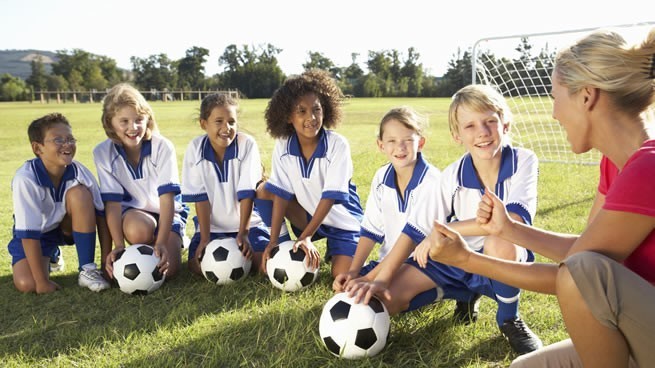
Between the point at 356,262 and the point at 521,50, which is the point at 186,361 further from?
the point at 521,50

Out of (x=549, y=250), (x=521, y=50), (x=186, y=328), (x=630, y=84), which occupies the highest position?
(x=521, y=50)

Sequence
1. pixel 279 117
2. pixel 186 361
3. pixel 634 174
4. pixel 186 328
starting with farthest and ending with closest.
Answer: pixel 279 117
pixel 186 328
pixel 186 361
pixel 634 174

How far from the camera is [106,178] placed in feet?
13.4

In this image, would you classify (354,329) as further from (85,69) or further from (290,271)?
(85,69)

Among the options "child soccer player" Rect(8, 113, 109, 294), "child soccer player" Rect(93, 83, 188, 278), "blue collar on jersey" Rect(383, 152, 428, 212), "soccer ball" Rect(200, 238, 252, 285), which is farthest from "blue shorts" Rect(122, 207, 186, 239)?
"blue collar on jersey" Rect(383, 152, 428, 212)

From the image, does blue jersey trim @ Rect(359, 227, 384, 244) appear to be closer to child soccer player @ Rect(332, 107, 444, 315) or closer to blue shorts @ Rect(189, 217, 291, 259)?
child soccer player @ Rect(332, 107, 444, 315)

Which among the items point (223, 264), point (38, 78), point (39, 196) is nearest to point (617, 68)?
point (223, 264)

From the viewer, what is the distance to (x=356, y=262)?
320 centimetres

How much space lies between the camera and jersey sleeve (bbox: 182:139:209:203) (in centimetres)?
412

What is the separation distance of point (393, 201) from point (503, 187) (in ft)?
2.25

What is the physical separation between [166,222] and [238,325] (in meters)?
1.30

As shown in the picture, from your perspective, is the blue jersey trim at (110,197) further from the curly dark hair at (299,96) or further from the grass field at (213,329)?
the curly dark hair at (299,96)

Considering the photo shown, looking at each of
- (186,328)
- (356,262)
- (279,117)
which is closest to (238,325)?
(186,328)

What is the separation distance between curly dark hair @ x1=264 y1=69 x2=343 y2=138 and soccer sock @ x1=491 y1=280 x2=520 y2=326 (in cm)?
195
